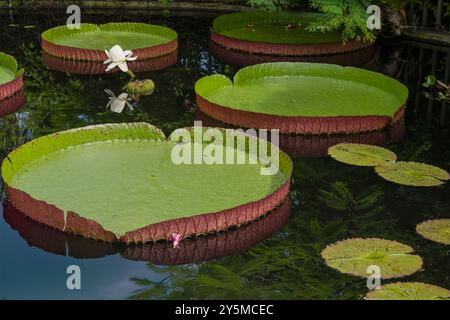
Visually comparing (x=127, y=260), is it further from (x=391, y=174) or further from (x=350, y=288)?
(x=391, y=174)

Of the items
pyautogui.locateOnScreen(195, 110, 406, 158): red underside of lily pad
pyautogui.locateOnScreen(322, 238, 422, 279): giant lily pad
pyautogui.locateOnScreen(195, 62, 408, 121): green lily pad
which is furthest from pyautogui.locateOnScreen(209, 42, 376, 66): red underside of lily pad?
pyautogui.locateOnScreen(322, 238, 422, 279): giant lily pad

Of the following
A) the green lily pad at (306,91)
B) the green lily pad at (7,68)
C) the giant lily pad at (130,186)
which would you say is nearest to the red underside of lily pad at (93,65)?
the green lily pad at (7,68)

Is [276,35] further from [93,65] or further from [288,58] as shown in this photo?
[93,65]

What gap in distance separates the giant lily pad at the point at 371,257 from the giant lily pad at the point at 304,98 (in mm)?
1951

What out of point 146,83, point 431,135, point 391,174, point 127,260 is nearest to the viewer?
point 127,260

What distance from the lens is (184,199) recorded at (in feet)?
15.6

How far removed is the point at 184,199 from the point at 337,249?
1.00 m

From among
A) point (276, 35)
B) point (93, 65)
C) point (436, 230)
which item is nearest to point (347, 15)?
point (276, 35)

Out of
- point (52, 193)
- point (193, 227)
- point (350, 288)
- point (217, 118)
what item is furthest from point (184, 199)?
point (217, 118)

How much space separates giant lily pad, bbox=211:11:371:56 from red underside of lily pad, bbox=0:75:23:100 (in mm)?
2871

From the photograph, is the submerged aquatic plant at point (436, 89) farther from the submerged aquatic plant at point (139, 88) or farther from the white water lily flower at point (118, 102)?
the white water lily flower at point (118, 102)

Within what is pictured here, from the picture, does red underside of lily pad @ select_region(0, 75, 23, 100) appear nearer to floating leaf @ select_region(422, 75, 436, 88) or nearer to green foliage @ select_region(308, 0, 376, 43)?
green foliage @ select_region(308, 0, 376, 43)

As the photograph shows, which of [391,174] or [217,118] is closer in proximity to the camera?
[391,174]

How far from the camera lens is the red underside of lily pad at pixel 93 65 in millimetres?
8266
